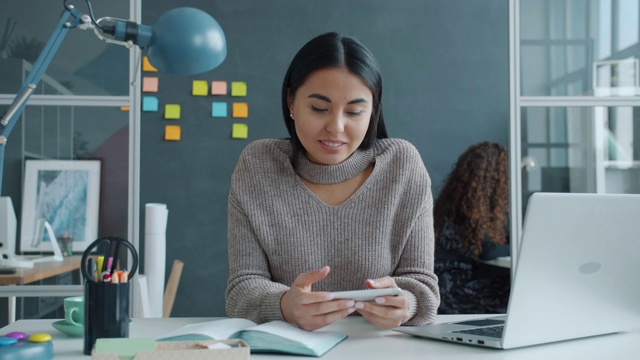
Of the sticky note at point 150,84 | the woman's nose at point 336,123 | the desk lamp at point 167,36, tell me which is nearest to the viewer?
the desk lamp at point 167,36

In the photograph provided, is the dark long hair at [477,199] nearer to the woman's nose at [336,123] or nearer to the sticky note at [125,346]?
the woman's nose at [336,123]

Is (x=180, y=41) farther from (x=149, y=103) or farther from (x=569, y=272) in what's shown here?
(x=149, y=103)

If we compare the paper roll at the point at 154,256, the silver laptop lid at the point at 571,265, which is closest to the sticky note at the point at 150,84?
the paper roll at the point at 154,256

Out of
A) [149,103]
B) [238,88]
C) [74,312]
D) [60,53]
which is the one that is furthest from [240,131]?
[74,312]

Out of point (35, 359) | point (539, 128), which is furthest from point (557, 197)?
point (539, 128)

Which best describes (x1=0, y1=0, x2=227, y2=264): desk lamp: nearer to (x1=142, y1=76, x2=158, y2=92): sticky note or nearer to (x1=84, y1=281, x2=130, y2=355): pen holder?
(x1=84, y1=281, x2=130, y2=355): pen holder

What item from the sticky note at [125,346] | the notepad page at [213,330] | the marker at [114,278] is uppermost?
the marker at [114,278]

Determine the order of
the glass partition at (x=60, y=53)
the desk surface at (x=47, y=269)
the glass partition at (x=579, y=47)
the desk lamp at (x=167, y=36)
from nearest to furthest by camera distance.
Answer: the desk lamp at (x=167, y=36) → the desk surface at (x=47, y=269) → the glass partition at (x=60, y=53) → the glass partition at (x=579, y=47)

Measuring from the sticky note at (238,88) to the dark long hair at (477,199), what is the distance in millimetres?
1292

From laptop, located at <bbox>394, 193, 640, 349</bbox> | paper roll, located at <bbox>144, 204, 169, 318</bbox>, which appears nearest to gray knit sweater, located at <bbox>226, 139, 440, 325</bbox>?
laptop, located at <bbox>394, 193, 640, 349</bbox>

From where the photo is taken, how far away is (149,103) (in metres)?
4.14

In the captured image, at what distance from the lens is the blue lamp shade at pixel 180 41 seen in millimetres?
1392

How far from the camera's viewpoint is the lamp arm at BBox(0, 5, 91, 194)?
1.30 m

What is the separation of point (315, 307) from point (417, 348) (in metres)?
0.18
